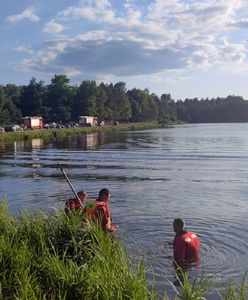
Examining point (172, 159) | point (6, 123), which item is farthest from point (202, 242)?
point (6, 123)

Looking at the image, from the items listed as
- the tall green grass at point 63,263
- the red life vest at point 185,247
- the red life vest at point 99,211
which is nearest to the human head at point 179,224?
the red life vest at point 185,247

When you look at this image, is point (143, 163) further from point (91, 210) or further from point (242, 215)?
point (91, 210)

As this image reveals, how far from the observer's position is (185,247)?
12320 millimetres

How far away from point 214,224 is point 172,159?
86.5ft

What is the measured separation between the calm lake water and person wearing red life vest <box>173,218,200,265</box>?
0.37 meters

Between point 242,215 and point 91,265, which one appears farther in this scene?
point 242,215

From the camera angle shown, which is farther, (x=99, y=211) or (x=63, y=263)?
(x=99, y=211)

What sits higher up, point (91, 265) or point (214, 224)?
point (91, 265)

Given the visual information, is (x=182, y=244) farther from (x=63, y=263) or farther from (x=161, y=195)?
(x=161, y=195)

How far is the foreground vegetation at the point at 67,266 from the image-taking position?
7.36 m

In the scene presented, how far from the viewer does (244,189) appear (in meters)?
26.1

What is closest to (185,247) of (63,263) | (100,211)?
(100,211)

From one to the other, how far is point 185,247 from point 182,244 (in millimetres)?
159

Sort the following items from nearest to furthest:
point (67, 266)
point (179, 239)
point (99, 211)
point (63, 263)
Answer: point (67, 266), point (63, 263), point (179, 239), point (99, 211)
